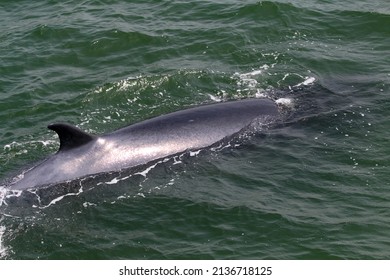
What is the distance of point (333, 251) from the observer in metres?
11.3

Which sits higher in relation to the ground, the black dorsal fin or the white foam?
the black dorsal fin

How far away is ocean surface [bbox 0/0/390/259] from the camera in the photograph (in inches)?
466

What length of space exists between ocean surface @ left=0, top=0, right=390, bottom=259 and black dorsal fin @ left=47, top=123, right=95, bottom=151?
0.72 m

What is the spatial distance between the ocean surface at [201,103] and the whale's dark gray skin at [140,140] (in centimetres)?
24

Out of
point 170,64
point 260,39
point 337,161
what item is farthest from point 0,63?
point 337,161

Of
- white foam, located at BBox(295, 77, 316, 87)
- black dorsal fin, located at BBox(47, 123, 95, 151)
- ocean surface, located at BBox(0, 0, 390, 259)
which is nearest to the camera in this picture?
ocean surface, located at BBox(0, 0, 390, 259)

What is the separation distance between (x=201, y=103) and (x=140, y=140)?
3.41 meters

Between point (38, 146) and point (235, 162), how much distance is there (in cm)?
443

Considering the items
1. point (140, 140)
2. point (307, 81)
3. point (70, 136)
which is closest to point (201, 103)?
point (307, 81)

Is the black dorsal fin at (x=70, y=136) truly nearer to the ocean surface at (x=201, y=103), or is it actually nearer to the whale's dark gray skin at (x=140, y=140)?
the whale's dark gray skin at (x=140, y=140)

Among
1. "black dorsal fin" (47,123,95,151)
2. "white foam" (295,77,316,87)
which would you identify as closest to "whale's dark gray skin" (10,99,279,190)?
"black dorsal fin" (47,123,95,151)

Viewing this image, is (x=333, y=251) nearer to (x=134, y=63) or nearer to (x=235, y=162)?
(x=235, y=162)

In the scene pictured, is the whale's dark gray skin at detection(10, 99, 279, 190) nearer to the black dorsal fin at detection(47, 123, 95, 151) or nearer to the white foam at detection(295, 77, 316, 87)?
the black dorsal fin at detection(47, 123, 95, 151)

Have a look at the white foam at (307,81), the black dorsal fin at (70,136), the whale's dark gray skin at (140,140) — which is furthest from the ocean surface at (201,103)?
the black dorsal fin at (70,136)
